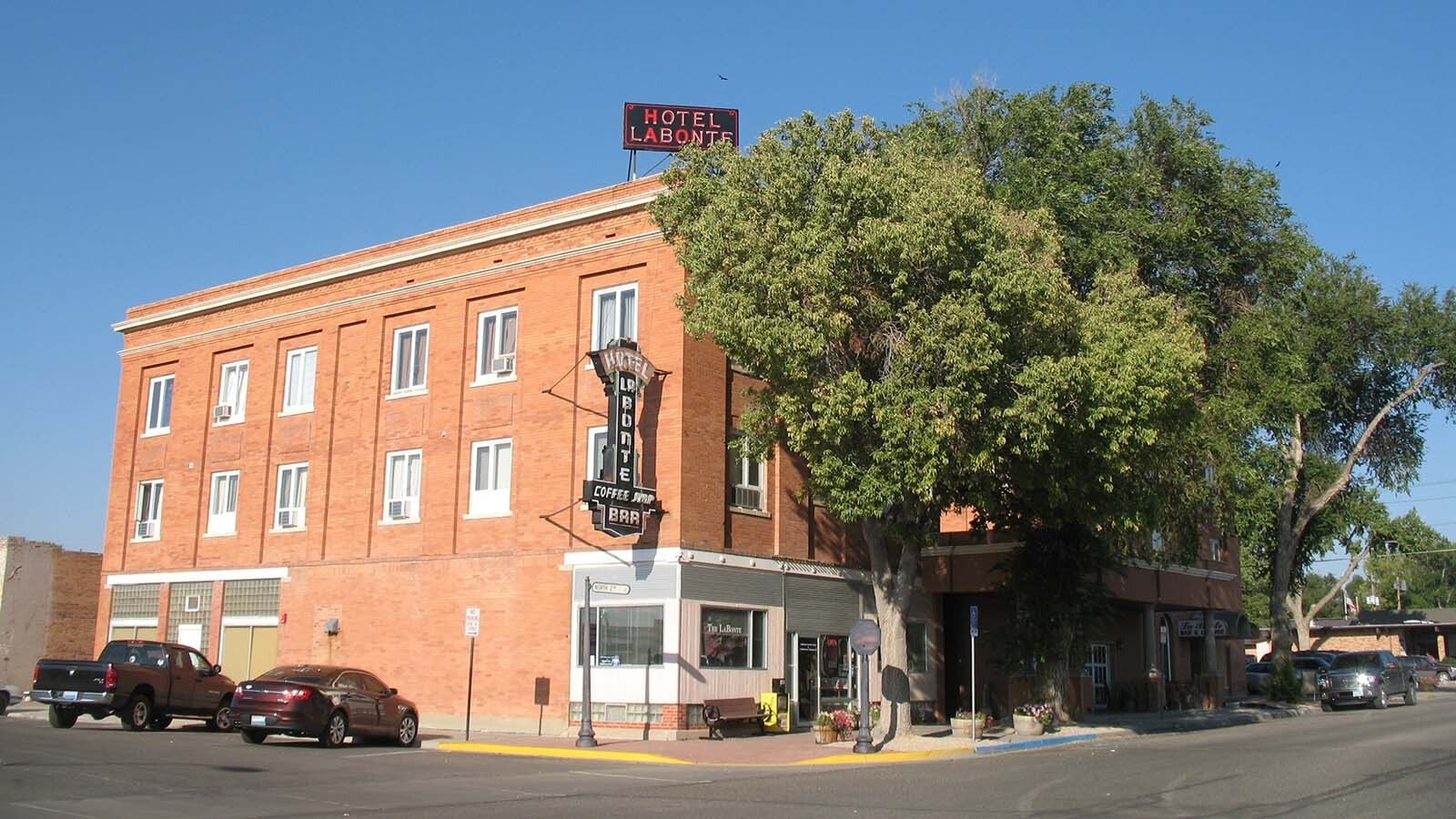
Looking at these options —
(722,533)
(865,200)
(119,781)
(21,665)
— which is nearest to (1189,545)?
(722,533)

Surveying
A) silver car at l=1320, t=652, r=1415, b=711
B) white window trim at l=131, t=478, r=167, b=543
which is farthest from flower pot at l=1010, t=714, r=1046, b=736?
white window trim at l=131, t=478, r=167, b=543

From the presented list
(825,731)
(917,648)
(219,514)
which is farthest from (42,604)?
(825,731)

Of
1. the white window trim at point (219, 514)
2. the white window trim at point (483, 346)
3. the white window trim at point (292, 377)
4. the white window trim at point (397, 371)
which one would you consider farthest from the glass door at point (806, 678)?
the white window trim at point (219, 514)

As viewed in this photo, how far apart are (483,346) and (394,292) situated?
3612 millimetres

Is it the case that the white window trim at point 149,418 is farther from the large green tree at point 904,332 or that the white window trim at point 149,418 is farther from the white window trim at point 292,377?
the large green tree at point 904,332

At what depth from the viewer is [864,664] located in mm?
22906

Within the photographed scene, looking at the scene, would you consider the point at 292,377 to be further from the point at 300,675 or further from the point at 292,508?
the point at 300,675

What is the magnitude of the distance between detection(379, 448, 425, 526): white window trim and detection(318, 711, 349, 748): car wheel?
835 cm

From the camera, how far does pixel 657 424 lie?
26.9 m

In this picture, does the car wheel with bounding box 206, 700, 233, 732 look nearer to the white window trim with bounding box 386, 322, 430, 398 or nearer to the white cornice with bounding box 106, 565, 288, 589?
the white cornice with bounding box 106, 565, 288, 589

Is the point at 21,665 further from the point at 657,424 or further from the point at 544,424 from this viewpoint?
the point at 657,424

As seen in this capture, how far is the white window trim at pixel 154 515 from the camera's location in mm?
37303

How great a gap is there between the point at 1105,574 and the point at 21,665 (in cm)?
3571

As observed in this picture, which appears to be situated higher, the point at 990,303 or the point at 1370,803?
the point at 990,303
